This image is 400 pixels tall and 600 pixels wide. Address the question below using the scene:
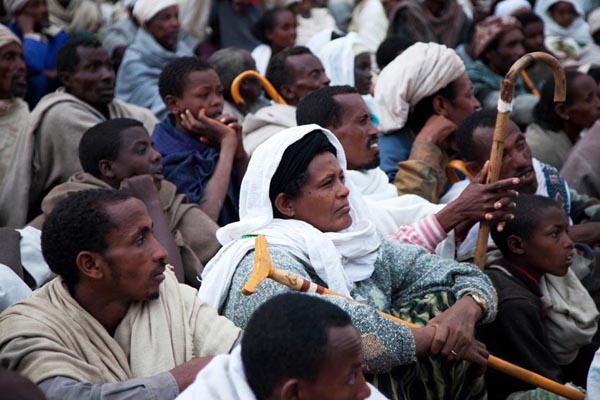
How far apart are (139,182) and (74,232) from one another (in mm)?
1305

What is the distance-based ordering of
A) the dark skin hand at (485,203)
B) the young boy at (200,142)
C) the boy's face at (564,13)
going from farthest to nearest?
the boy's face at (564,13) < the young boy at (200,142) < the dark skin hand at (485,203)

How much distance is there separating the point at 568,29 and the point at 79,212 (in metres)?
8.13

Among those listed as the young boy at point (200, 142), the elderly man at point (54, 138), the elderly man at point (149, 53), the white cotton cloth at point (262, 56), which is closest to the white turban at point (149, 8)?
the elderly man at point (149, 53)

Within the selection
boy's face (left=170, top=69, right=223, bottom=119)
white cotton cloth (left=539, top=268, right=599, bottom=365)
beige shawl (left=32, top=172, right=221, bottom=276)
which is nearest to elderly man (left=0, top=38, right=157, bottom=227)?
boy's face (left=170, top=69, right=223, bottom=119)

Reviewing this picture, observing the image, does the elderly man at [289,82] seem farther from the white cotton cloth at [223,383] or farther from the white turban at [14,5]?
the white cotton cloth at [223,383]

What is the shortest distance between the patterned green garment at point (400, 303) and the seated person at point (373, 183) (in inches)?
13.5

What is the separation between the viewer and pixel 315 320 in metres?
2.63

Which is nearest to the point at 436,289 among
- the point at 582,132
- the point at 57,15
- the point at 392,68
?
the point at 392,68

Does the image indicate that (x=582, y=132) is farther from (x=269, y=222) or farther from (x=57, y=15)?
(x=57, y=15)

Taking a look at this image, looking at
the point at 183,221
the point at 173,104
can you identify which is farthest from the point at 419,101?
the point at 183,221

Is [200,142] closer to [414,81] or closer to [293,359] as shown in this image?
[414,81]

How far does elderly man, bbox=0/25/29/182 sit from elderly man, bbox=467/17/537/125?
3482mm

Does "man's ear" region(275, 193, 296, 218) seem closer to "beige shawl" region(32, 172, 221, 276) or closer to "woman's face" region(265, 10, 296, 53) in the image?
"beige shawl" region(32, 172, 221, 276)

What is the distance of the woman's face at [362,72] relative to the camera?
720 centimetres
